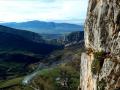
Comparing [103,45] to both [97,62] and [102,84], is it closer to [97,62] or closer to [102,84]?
[97,62]

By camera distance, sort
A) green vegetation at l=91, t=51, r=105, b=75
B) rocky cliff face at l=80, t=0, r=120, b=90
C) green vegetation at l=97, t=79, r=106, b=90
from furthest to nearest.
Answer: green vegetation at l=91, t=51, r=105, b=75
green vegetation at l=97, t=79, r=106, b=90
rocky cliff face at l=80, t=0, r=120, b=90

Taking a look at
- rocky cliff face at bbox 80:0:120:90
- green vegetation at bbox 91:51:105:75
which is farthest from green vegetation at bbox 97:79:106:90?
green vegetation at bbox 91:51:105:75

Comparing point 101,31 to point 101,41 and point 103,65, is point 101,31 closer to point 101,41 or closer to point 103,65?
point 101,41

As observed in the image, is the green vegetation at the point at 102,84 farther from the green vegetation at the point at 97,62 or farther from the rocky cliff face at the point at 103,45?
the green vegetation at the point at 97,62

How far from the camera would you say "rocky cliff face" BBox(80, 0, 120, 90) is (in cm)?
4556

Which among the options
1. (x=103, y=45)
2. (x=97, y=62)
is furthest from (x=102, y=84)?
(x=103, y=45)

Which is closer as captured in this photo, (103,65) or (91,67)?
(103,65)

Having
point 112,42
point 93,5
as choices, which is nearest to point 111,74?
point 112,42

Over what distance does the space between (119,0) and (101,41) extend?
6.95 metres

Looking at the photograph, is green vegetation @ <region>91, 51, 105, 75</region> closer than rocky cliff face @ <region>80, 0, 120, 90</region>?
No

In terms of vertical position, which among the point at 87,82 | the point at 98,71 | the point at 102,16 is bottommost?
the point at 87,82

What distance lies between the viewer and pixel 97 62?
163ft

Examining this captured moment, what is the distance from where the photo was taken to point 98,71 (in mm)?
48812

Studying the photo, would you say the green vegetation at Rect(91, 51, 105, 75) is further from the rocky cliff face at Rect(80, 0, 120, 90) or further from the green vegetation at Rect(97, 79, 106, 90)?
the green vegetation at Rect(97, 79, 106, 90)
